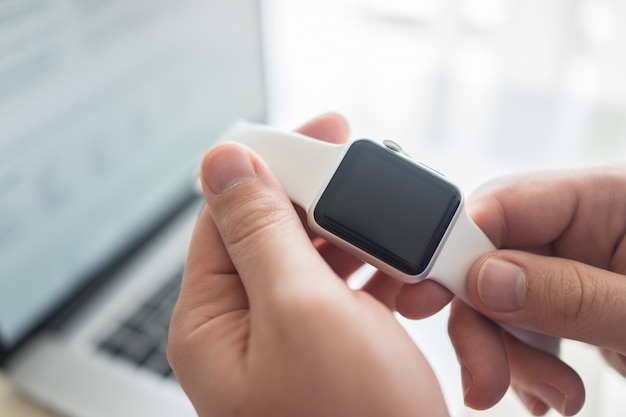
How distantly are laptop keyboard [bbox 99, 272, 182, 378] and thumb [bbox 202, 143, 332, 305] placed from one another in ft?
0.75

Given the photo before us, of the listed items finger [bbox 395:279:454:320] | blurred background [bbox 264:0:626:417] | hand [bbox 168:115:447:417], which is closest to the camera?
hand [bbox 168:115:447:417]

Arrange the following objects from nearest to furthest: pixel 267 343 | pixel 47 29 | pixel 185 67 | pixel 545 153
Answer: pixel 267 343 < pixel 47 29 < pixel 185 67 < pixel 545 153

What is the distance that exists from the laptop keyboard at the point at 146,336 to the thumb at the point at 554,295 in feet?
1.02

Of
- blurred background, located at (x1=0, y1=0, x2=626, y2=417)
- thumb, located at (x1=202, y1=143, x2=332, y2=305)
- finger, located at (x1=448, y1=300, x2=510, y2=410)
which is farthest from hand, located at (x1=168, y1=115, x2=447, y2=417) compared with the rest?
blurred background, located at (x1=0, y1=0, x2=626, y2=417)

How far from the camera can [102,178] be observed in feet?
1.77

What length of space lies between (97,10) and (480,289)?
1.30 ft

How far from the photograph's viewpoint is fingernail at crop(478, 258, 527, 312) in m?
0.36

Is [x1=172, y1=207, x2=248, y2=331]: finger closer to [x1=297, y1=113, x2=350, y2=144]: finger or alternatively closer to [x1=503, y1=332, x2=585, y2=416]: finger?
[x1=297, y1=113, x2=350, y2=144]: finger

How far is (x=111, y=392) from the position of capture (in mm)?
504

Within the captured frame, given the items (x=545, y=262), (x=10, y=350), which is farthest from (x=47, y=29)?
(x=545, y=262)

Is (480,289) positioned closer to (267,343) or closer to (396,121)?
(267,343)

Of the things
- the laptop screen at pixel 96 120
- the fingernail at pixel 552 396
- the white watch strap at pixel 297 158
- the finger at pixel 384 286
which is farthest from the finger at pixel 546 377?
the laptop screen at pixel 96 120

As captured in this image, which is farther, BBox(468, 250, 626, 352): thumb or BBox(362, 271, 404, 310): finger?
BBox(362, 271, 404, 310): finger

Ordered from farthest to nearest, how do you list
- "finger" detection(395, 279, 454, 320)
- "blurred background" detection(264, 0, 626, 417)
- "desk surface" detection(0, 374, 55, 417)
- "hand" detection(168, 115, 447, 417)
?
"blurred background" detection(264, 0, 626, 417) → "desk surface" detection(0, 374, 55, 417) → "finger" detection(395, 279, 454, 320) → "hand" detection(168, 115, 447, 417)
